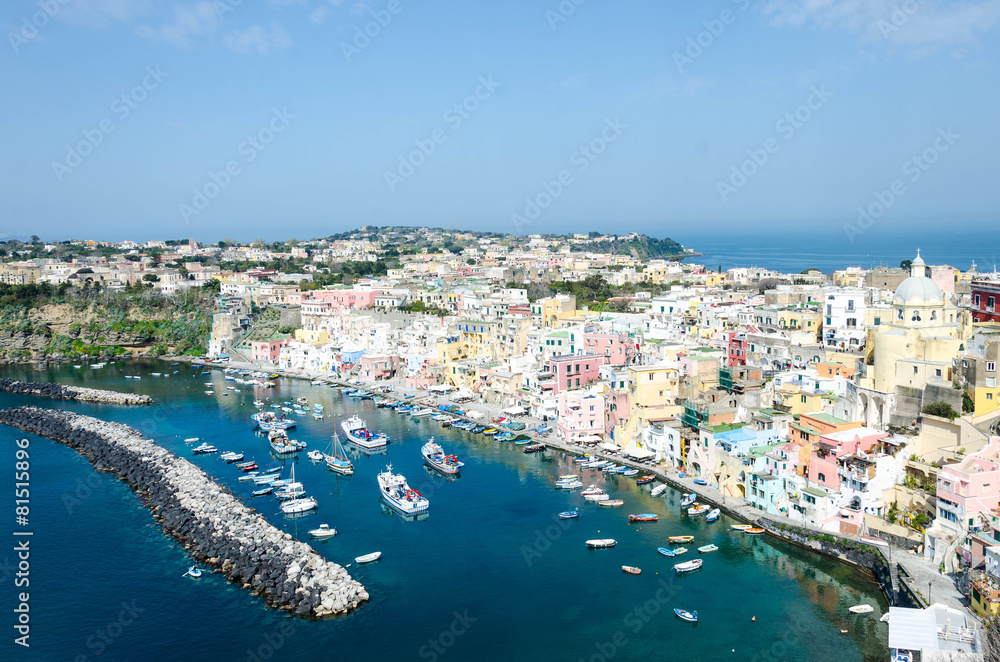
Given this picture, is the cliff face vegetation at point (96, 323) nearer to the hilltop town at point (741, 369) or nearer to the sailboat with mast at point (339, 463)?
the hilltop town at point (741, 369)

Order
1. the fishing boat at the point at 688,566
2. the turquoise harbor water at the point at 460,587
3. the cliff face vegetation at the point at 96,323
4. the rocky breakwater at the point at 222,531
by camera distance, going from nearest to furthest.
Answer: the turquoise harbor water at the point at 460,587 → the rocky breakwater at the point at 222,531 → the fishing boat at the point at 688,566 → the cliff face vegetation at the point at 96,323

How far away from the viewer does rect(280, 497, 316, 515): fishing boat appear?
1758cm

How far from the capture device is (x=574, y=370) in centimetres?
2538

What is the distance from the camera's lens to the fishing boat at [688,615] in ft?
42.6

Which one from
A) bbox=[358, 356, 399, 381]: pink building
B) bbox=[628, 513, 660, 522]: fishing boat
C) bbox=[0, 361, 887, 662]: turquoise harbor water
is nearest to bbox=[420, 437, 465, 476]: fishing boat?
bbox=[0, 361, 887, 662]: turquoise harbor water

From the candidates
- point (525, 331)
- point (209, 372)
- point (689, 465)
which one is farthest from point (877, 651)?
point (209, 372)

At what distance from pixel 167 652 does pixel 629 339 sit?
60.2 ft

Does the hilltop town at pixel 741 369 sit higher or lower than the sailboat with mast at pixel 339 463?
higher

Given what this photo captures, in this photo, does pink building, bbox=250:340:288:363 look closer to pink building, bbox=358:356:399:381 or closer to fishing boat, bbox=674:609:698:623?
pink building, bbox=358:356:399:381

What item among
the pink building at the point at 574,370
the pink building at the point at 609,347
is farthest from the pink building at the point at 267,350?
the pink building at the point at 609,347

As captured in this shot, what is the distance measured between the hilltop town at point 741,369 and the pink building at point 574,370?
7 centimetres

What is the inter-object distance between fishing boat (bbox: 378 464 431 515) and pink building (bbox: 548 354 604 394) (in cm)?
756

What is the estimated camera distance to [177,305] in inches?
1876

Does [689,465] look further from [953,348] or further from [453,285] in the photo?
[453,285]
